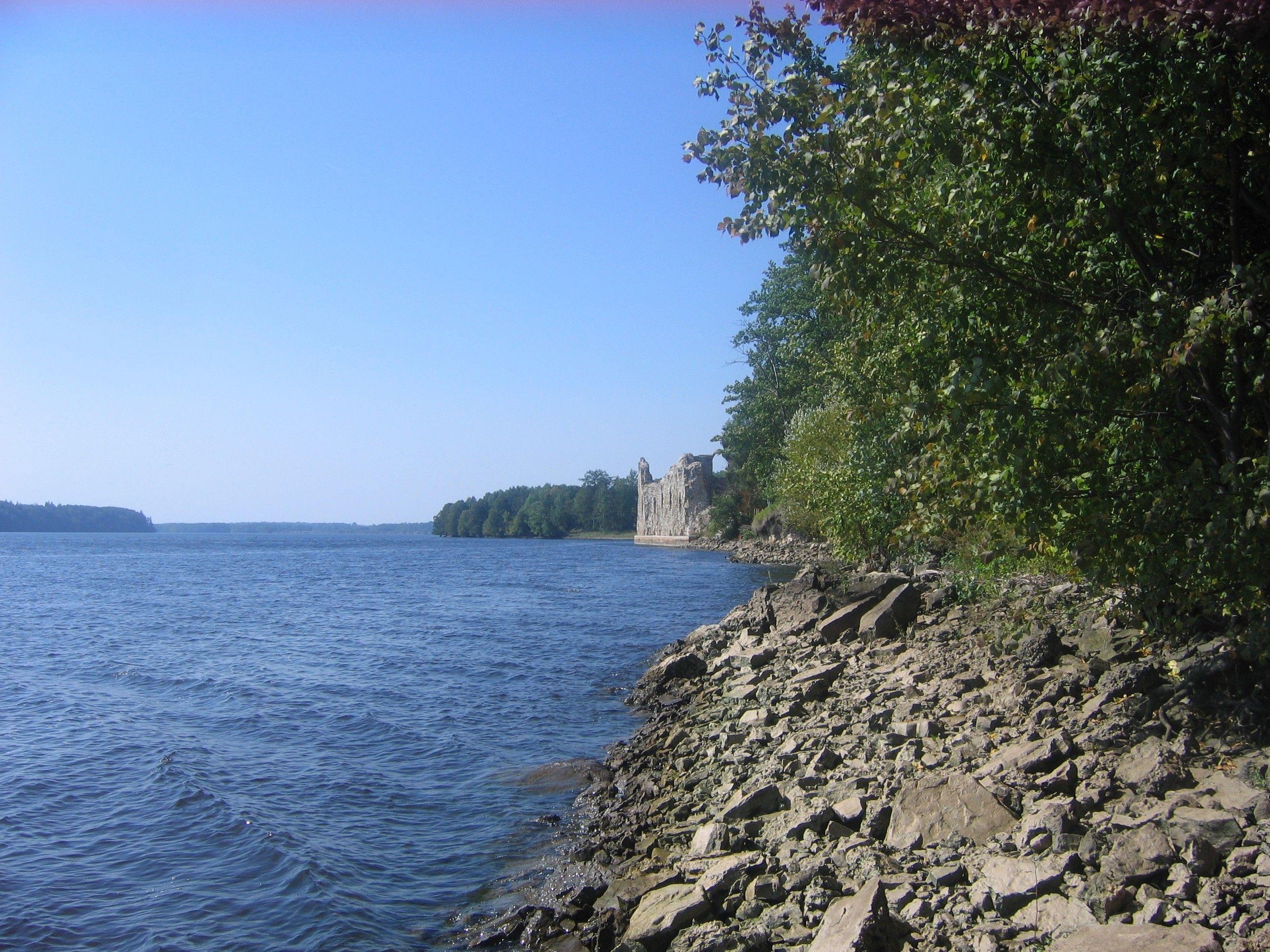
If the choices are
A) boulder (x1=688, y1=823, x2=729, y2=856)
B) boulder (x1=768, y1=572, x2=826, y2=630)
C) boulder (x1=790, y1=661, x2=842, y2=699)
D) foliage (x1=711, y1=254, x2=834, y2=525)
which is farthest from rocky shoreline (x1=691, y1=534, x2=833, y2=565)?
boulder (x1=688, y1=823, x2=729, y2=856)

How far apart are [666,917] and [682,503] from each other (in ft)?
359

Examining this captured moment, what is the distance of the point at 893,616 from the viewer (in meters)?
16.9

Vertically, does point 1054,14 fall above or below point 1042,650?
above

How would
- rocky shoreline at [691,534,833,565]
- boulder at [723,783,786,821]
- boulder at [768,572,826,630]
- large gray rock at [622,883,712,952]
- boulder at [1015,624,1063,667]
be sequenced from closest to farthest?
1. large gray rock at [622,883,712,952]
2. boulder at [723,783,786,821]
3. boulder at [1015,624,1063,667]
4. boulder at [768,572,826,630]
5. rocky shoreline at [691,534,833,565]

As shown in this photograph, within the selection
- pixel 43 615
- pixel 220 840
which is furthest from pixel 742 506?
pixel 220 840

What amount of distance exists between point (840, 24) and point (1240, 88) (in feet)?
10.9

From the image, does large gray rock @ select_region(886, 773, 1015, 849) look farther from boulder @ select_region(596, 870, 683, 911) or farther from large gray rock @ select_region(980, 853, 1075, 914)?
boulder @ select_region(596, 870, 683, 911)

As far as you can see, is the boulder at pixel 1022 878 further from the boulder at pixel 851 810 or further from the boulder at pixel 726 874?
the boulder at pixel 726 874

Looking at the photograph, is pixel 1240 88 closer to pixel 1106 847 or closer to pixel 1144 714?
pixel 1144 714

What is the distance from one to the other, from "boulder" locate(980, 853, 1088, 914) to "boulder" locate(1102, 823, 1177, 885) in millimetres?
302

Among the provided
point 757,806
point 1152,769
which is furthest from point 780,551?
point 1152,769

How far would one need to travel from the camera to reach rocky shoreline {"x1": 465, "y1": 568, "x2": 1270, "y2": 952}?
6441 mm

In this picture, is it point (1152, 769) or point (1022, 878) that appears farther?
point (1152, 769)

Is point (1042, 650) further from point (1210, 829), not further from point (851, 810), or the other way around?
point (1210, 829)
